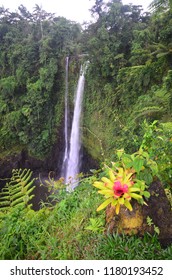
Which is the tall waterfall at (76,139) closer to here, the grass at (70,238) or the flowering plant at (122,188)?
the grass at (70,238)

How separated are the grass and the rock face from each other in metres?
0.06

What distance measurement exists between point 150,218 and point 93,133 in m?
7.27

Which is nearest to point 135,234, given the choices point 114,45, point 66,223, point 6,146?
point 66,223

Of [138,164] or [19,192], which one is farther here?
[19,192]

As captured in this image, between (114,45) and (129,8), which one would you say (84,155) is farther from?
(129,8)

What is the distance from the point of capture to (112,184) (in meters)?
1.55

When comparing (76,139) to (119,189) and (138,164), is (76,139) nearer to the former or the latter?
(138,164)

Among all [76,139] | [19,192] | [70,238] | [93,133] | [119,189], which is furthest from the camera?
[76,139]

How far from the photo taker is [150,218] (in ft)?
5.81

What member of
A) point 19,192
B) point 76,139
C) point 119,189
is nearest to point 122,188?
point 119,189

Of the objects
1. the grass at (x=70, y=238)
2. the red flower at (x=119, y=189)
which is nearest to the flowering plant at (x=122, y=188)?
the red flower at (x=119, y=189)

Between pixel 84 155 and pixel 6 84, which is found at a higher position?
pixel 6 84

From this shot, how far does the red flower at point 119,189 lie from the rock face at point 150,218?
0.32 metres
